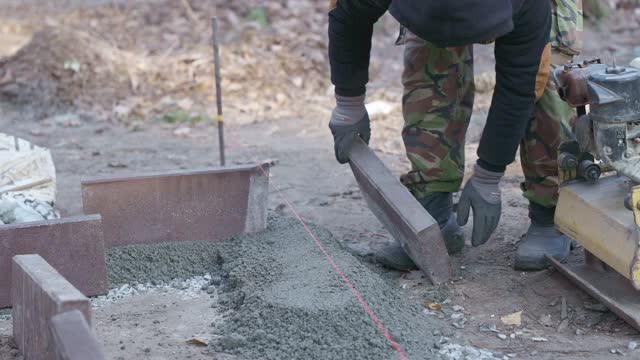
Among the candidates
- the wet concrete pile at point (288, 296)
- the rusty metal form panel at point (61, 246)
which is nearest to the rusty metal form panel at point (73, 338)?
the wet concrete pile at point (288, 296)

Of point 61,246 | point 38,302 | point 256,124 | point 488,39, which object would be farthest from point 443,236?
point 256,124

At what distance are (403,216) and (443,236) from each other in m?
0.37

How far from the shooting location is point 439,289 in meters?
3.25

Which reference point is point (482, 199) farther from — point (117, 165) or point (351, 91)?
point (117, 165)

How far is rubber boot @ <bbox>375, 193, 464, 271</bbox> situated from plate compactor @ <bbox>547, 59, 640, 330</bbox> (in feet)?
1.66

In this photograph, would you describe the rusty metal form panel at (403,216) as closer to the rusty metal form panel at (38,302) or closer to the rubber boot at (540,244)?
the rubber boot at (540,244)

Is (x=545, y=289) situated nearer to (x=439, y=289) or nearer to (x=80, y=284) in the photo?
(x=439, y=289)

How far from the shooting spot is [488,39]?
2.71 metres

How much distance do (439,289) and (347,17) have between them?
1.09m

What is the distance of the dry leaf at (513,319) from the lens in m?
2.99

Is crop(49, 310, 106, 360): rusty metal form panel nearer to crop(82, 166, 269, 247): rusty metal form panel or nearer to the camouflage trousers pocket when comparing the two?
crop(82, 166, 269, 247): rusty metal form panel

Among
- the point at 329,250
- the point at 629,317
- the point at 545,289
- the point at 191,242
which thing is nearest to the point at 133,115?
the point at 191,242

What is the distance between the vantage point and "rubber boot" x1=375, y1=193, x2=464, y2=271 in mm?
3488

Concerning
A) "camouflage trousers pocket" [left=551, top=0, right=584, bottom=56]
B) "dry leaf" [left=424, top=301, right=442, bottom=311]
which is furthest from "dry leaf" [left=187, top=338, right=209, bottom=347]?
"camouflage trousers pocket" [left=551, top=0, right=584, bottom=56]
